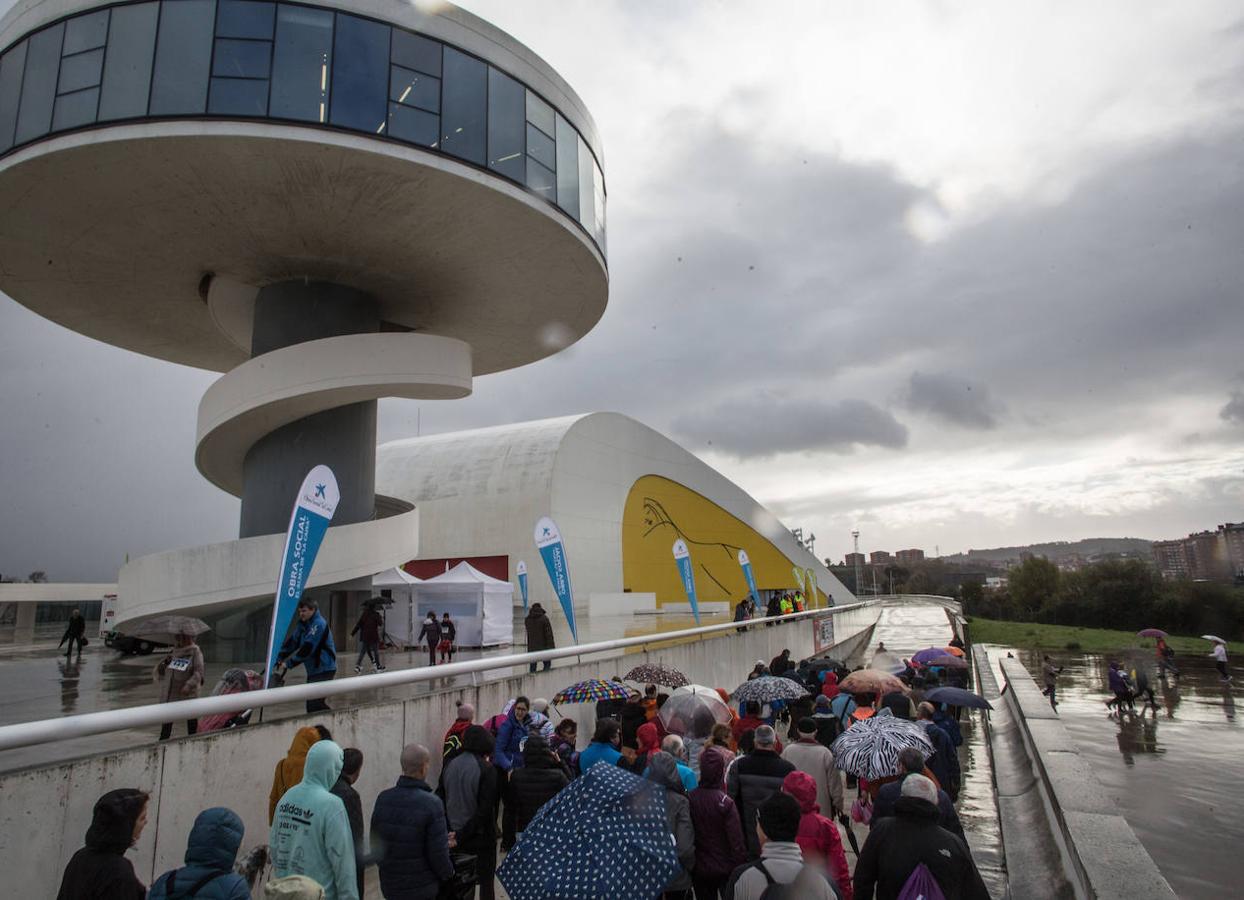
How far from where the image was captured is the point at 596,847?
3498 millimetres

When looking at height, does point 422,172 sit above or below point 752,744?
above

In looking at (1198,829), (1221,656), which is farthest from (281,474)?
(1221,656)

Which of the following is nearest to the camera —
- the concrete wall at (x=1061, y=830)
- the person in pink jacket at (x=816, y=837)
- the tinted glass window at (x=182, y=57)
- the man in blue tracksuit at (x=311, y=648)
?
the person in pink jacket at (x=816, y=837)

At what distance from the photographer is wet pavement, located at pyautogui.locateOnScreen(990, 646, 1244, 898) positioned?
835cm

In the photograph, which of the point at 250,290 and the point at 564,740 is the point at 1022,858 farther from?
the point at 250,290

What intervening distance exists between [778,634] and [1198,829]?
45.5 ft

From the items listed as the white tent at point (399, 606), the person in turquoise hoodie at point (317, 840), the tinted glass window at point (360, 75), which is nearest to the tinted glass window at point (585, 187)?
the tinted glass window at point (360, 75)

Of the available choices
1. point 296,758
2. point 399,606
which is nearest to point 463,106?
point 296,758

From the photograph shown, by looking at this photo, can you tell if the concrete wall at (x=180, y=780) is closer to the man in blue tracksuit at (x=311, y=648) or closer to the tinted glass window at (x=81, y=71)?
the man in blue tracksuit at (x=311, y=648)

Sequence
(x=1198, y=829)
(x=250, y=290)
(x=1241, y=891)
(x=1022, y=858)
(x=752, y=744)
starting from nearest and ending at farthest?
(x=752, y=744), (x=1241, y=891), (x=1022, y=858), (x=1198, y=829), (x=250, y=290)

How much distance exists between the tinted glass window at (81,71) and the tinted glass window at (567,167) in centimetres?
818

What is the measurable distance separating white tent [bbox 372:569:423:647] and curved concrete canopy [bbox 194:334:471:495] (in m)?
6.18

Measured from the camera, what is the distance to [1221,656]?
2356cm

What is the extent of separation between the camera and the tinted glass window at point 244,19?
43.0 ft
